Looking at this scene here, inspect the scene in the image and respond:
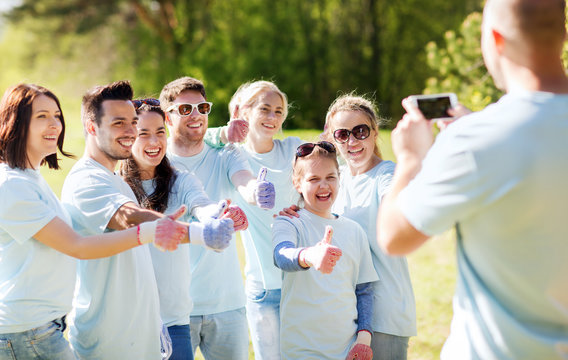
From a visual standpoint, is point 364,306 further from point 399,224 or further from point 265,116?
point 265,116

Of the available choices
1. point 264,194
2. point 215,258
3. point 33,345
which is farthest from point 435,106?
point 33,345

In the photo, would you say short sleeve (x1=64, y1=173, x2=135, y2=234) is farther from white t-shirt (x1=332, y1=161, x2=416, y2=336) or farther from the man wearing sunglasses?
white t-shirt (x1=332, y1=161, x2=416, y2=336)

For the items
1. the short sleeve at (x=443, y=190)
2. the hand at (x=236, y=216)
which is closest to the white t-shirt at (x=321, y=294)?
the hand at (x=236, y=216)

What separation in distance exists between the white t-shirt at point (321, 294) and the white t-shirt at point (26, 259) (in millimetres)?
1187

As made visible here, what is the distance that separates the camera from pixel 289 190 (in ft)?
14.6

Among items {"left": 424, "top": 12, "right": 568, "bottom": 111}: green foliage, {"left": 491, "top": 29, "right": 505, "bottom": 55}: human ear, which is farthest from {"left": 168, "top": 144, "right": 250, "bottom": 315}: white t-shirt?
{"left": 424, "top": 12, "right": 568, "bottom": 111}: green foliage

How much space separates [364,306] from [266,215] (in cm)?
114

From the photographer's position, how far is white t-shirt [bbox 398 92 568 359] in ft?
6.39

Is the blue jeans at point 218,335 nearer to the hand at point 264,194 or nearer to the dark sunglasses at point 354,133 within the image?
the hand at point 264,194

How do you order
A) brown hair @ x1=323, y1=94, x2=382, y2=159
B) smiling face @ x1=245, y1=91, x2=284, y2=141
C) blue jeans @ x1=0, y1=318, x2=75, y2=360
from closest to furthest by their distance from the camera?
blue jeans @ x1=0, y1=318, x2=75, y2=360, brown hair @ x1=323, y1=94, x2=382, y2=159, smiling face @ x1=245, y1=91, x2=284, y2=141

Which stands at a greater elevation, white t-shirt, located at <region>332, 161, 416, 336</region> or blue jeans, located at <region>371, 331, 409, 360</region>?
white t-shirt, located at <region>332, 161, 416, 336</region>

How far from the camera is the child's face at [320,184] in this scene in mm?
3549

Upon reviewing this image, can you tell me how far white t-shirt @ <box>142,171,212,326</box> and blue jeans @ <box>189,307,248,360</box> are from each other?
311mm

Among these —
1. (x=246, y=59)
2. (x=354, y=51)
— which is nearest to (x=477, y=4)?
(x=354, y=51)
